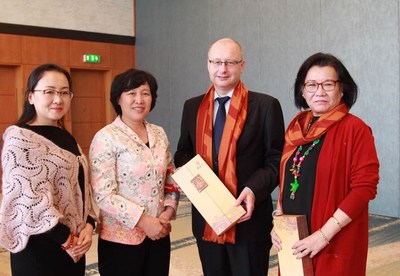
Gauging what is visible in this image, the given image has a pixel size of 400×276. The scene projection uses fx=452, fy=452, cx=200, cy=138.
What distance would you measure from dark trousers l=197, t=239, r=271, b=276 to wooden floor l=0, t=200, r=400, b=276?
155cm

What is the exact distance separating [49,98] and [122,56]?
28.0 feet

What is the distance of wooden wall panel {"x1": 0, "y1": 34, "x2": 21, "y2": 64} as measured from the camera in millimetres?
8672

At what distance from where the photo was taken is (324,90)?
1937 millimetres

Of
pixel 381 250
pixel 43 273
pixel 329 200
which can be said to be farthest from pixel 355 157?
pixel 381 250

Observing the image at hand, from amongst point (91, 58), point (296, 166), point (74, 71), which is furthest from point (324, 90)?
point (74, 71)

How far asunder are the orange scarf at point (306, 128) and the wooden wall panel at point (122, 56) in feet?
28.4

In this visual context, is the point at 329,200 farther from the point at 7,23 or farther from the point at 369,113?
the point at 7,23

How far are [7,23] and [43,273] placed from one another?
785 centimetres

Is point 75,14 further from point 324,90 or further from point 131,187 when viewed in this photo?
point 324,90

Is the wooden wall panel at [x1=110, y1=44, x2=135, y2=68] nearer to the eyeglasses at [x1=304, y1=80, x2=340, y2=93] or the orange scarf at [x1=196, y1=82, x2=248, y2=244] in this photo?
the orange scarf at [x1=196, y1=82, x2=248, y2=244]

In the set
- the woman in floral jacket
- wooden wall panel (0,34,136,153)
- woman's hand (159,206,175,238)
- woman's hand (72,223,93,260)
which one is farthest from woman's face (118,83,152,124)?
wooden wall panel (0,34,136,153)

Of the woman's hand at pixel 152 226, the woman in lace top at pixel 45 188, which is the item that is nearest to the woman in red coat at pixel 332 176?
the woman's hand at pixel 152 226

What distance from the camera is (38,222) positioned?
1899mm

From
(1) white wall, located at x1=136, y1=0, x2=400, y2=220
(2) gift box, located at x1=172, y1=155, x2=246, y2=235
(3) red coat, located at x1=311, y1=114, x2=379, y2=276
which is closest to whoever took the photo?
(3) red coat, located at x1=311, y1=114, x2=379, y2=276
